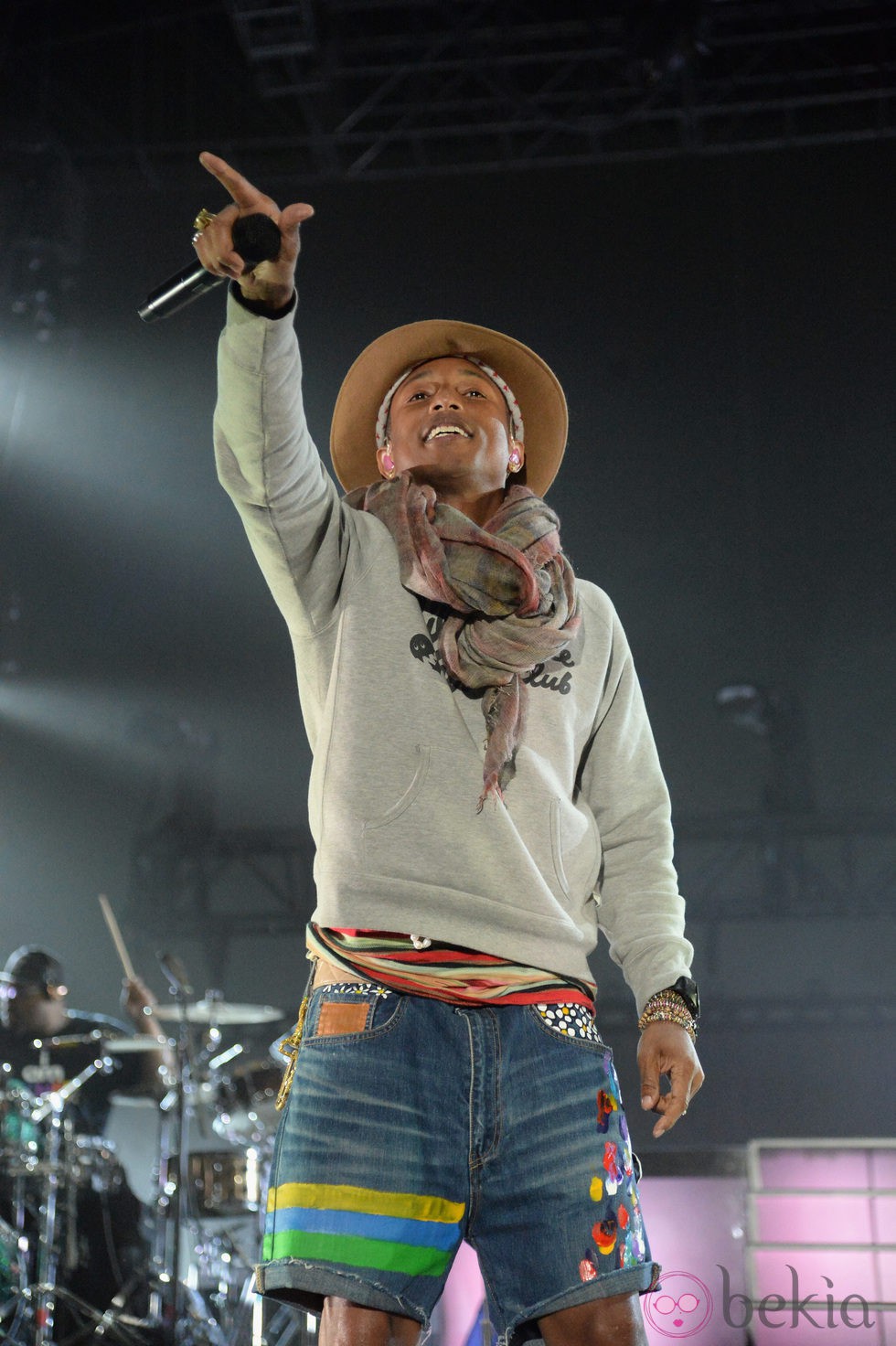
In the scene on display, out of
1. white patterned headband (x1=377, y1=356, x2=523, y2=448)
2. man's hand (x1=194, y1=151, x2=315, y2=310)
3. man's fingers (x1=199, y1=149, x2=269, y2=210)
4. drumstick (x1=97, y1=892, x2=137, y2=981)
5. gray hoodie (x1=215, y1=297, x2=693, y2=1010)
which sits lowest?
gray hoodie (x1=215, y1=297, x2=693, y2=1010)

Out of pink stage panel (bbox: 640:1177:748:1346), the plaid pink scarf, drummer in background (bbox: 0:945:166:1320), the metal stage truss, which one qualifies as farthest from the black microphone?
the metal stage truss

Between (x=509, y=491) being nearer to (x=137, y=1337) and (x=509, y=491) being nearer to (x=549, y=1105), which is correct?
(x=549, y=1105)

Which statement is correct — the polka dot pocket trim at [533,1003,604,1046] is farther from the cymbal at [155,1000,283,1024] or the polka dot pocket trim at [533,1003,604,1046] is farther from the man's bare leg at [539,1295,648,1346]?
the cymbal at [155,1000,283,1024]

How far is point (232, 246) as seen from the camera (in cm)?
130

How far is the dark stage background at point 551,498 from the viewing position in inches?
276

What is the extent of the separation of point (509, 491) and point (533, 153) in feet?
17.4

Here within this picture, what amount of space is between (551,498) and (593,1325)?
6366mm

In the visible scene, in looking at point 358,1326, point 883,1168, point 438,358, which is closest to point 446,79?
point 438,358

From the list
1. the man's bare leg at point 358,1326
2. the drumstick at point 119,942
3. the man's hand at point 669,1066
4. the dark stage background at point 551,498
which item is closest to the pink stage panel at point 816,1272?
the man's hand at point 669,1066

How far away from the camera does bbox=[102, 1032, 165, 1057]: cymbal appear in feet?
15.9

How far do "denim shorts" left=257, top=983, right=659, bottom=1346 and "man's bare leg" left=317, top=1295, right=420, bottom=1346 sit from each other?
0.01 m

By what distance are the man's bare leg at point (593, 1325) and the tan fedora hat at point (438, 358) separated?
1090 millimetres

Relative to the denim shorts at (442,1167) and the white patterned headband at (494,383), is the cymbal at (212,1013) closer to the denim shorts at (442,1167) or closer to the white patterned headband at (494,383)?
the white patterned headband at (494,383)

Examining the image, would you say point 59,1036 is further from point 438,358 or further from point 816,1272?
point 438,358
